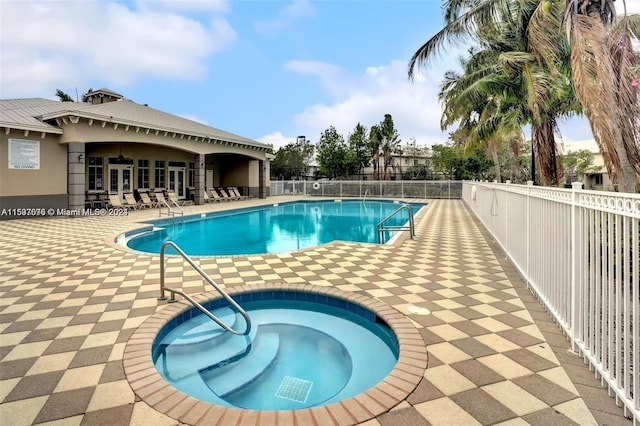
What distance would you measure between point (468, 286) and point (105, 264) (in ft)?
18.3

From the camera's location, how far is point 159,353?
3033mm

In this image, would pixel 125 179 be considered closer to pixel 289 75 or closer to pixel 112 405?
pixel 289 75

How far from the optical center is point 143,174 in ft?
58.1

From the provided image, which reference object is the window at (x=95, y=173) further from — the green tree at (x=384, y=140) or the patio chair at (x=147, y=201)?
the green tree at (x=384, y=140)

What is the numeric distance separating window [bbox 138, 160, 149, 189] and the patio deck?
449 inches

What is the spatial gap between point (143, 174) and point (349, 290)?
16.8 m

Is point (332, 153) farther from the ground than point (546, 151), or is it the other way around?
point (332, 153)

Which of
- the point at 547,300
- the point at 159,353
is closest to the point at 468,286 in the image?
the point at 547,300

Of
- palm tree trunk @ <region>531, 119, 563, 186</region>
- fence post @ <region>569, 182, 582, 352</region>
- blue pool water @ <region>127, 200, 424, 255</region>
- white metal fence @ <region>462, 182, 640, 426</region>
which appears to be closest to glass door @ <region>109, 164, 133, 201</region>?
blue pool water @ <region>127, 200, 424, 255</region>

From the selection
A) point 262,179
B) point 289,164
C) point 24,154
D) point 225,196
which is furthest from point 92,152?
point 289,164

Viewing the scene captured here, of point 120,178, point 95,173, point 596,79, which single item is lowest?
point 120,178

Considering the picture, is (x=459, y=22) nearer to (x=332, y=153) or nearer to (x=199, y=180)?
(x=199, y=180)

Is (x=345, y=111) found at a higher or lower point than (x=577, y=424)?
higher

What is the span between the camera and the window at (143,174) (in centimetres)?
1755
